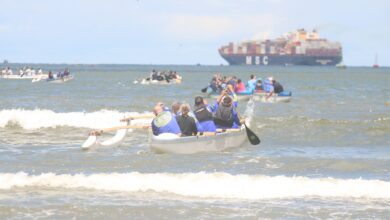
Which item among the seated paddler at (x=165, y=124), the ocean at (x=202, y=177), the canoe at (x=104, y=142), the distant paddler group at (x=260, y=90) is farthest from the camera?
the distant paddler group at (x=260, y=90)

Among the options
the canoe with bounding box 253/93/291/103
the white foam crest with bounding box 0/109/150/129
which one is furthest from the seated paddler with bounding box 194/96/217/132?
the canoe with bounding box 253/93/291/103

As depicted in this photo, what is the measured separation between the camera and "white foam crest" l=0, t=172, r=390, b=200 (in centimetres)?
1200

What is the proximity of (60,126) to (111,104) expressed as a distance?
13.3m

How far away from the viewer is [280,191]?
39.7 feet

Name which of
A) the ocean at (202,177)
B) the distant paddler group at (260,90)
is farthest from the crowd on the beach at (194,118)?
the distant paddler group at (260,90)

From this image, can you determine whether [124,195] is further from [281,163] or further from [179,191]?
[281,163]

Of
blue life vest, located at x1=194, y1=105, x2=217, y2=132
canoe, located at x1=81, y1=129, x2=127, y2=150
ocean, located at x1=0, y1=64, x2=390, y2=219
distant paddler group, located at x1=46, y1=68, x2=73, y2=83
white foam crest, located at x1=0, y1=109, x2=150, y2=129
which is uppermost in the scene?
blue life vest, located at x1=194, y1=105, x2=217, y2=132

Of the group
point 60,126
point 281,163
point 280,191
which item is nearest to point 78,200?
point 280,191

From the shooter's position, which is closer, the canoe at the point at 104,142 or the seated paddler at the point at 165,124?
the seated paddler at the point at 165,124

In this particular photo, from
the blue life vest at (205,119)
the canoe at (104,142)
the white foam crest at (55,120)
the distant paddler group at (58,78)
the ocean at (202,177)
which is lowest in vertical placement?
the distant paddler group at (58,78)

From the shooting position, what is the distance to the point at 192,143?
53.2ft

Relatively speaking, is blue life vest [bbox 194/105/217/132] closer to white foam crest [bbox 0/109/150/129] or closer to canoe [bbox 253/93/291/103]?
white foam crest [bbox 0/109/150/129]

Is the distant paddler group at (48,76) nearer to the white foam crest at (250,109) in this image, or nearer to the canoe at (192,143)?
the white foam crest at (250,109)

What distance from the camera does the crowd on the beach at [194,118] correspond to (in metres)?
15.8
